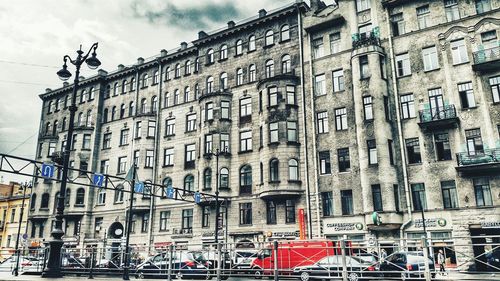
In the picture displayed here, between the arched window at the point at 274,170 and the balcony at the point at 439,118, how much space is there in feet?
36.9

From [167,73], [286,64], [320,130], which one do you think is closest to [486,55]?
[320,130]

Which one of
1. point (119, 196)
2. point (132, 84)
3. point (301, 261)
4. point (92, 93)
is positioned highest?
point (92, 93)

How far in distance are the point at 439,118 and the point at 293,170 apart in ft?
37.7

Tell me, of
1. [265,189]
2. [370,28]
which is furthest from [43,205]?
[370,28]

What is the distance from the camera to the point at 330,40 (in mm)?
34375

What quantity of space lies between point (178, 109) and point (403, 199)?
938 inches

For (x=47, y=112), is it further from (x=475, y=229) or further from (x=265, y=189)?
(x=475, y=229)

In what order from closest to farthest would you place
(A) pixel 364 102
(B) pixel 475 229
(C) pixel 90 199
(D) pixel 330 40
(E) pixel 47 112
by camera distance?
1. (B) pixel 475 229
2. (A) pixel 364 102
3. (D) pixel 330 40
4. (C) pixel 90 199
5. (E) pixel 47 112

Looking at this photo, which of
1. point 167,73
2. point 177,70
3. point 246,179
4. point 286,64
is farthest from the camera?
point 167,73

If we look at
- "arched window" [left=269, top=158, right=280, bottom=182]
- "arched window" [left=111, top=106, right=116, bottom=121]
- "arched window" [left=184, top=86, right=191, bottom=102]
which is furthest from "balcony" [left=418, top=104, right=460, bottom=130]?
"arched window" [left=111, top=106, right=116, bottom=121]

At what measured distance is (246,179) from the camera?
35.4m

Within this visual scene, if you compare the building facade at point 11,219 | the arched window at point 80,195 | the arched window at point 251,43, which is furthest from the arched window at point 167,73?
the building facade at point 11,219

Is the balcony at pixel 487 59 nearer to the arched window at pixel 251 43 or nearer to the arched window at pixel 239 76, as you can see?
the arched window at pixel 251 43

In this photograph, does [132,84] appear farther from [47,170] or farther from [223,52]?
[47,170]
